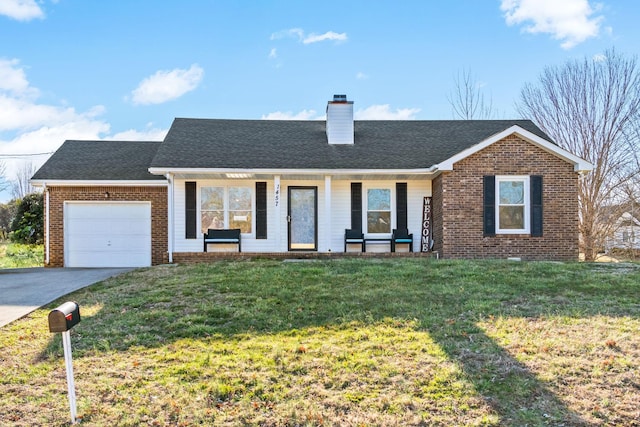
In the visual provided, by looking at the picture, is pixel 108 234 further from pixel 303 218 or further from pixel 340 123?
pixel 340 123

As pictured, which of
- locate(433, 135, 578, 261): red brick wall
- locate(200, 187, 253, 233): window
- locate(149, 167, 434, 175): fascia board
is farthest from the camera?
locate(200, 187, 253, 233): window

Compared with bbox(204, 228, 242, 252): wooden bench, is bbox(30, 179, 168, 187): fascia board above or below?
above

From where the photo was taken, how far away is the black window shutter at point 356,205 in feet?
47.1

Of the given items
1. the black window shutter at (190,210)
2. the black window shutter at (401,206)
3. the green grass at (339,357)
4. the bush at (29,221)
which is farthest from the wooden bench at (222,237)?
the bush at (29,221)

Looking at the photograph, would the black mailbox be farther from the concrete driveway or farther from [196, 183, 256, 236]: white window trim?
[196, 183, 256, 236]: white window trim

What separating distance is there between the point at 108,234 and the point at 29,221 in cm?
830

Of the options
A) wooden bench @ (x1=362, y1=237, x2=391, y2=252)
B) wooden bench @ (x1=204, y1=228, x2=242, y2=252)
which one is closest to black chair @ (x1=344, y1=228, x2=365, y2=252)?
wooden bench @ (x1=362, y1=237, x2=391, y2=252)

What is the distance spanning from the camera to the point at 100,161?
1514 cm

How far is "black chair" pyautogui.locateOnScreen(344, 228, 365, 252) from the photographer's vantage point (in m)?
14.1

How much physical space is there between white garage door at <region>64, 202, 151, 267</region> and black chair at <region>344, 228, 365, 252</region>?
5828 millimetres

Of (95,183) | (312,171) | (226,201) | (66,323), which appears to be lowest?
(66,323)

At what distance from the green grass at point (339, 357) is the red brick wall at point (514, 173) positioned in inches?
175

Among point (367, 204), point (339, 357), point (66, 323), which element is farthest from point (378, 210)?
point (66, 323)

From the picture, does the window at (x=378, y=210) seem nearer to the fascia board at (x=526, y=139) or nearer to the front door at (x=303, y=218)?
the front door at (x=303, y=218)
